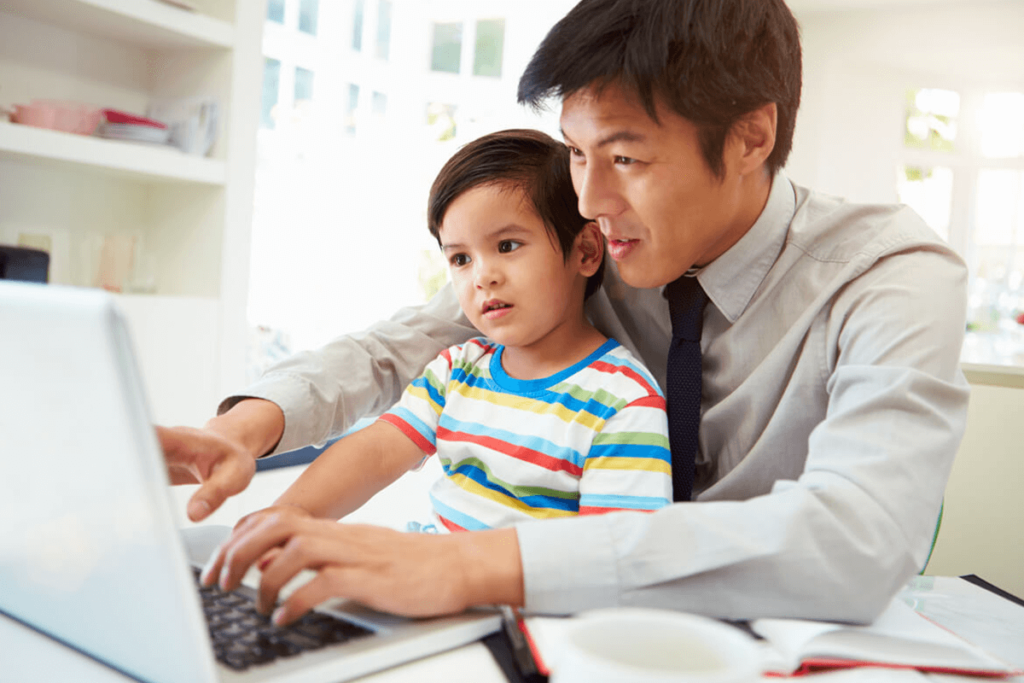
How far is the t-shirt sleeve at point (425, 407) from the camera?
1141 mm

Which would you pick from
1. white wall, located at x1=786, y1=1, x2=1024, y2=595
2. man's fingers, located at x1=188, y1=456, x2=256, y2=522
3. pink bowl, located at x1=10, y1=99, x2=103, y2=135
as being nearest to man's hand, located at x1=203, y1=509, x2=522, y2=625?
man's fingers, located at x1=188, y1=456, x2=256, y2=522

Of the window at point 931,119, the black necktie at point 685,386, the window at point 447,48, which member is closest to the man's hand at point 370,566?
the black necktie at point 685,386

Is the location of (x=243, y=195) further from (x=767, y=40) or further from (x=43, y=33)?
(x=767, y=40)

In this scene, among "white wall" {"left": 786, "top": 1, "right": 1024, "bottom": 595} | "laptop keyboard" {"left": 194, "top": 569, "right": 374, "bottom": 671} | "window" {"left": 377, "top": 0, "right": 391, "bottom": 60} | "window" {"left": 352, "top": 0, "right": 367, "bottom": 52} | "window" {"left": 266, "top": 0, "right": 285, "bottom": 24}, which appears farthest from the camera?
"white wall" {"left": 786, "top": 1, "right": 1024, "bottom": 595}

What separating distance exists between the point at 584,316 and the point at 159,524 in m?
0.87

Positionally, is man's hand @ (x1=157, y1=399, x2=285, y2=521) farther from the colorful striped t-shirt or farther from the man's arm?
the colorful striped t-shirt

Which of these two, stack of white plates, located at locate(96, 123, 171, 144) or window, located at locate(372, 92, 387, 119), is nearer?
stack of white plates, located at locate(96, 123, 171, 144)

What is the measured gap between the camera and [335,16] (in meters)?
3.69

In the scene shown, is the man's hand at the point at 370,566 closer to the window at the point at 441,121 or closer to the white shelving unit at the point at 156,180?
the white shelving unit at the point at 156,180

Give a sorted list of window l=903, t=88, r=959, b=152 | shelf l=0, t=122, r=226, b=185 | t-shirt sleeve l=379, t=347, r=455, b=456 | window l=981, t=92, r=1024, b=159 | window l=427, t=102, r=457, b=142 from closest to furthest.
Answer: t-shirt sleeve l=379, t=347, r=455, b=456 < shelf l=0, t=122, r=226, b=185 < window l=427, t=102, r=457, b=142 < window l=981, t=92, r=1024, b=159 < window l=903, t=88, r=959, b=152

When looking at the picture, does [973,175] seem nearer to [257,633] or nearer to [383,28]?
[383,28]

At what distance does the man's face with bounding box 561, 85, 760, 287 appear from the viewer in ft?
3.14

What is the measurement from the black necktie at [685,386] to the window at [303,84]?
2.88 meters

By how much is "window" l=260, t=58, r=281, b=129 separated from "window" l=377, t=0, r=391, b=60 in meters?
0.72
